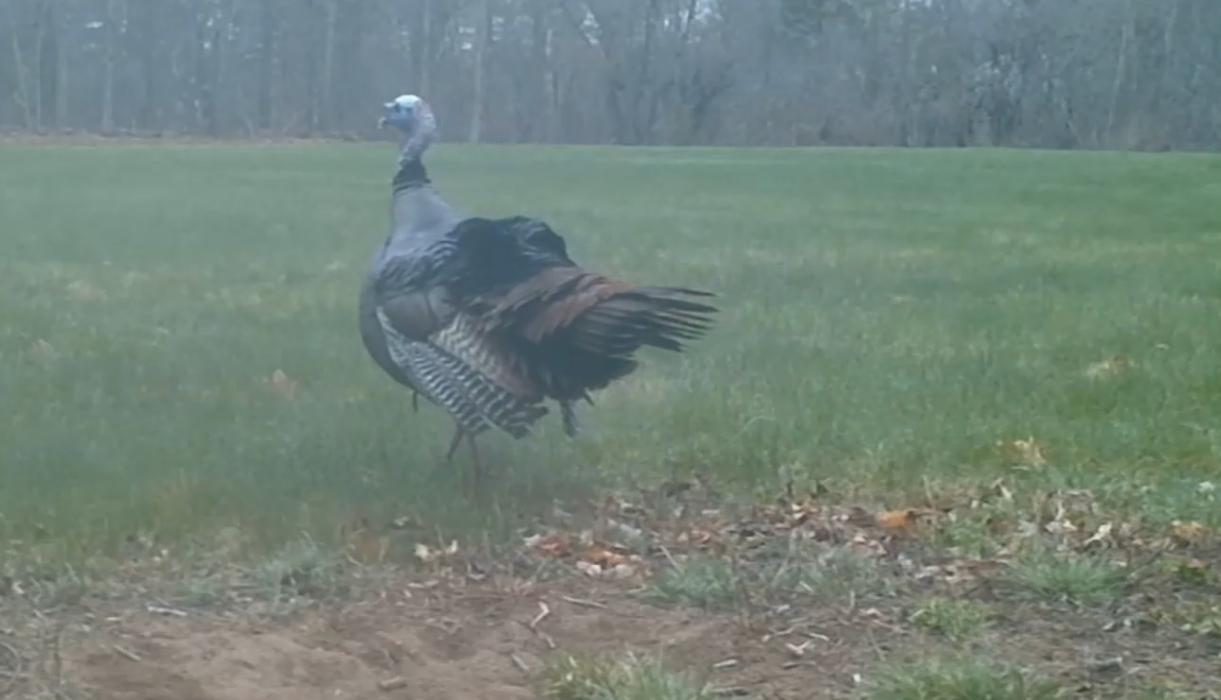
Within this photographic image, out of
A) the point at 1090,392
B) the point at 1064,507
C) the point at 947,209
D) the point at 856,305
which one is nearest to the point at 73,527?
the point at 1064,507

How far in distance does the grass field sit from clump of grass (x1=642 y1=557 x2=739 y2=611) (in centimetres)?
75

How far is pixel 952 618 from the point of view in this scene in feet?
13.2

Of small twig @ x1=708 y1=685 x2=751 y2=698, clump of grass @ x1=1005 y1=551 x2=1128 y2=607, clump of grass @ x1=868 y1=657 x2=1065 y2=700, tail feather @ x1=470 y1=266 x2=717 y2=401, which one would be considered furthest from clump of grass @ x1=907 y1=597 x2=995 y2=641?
tail feather @ x1=470 y1=266 x2=717 y2=401

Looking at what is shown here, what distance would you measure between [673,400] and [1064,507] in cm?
203

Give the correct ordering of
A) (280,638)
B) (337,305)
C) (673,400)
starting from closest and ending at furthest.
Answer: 1. (280,638)
2. (673,400)
3. (337,305)

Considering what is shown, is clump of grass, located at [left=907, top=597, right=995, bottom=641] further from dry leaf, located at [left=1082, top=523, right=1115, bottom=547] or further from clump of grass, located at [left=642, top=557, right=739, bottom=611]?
dry leaf, located at [left=1082, top=523, right=1115, bottom=547]

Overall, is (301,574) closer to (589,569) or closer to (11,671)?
(589,569)

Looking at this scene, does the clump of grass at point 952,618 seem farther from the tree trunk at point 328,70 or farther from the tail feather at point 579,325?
the tree trunk at point 328,70

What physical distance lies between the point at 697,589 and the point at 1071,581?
86 centimetres

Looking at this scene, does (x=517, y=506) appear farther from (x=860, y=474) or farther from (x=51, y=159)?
(x=51, y=159)

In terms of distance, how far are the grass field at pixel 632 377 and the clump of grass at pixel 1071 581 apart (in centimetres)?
68

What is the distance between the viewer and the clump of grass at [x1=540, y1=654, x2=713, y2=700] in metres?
3.52

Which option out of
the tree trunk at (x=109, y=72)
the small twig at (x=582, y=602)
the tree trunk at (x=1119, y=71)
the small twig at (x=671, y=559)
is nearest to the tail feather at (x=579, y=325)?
the small twig at (x=671, y=559)

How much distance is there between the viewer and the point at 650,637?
3.98m
